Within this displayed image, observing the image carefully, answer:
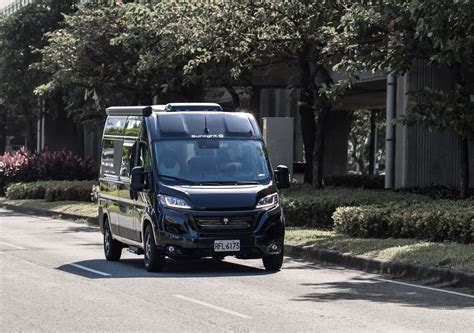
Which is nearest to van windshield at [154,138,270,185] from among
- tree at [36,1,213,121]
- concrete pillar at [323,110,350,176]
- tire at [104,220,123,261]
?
tire at [104,220,123,261]

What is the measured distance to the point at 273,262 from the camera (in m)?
16.7

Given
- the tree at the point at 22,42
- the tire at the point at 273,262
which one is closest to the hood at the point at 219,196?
the tire at the point at 273,262

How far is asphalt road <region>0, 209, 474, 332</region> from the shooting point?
10.9m

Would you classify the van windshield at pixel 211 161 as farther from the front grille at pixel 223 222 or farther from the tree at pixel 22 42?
the tree at pixel 22 42

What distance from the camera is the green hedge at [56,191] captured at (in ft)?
129

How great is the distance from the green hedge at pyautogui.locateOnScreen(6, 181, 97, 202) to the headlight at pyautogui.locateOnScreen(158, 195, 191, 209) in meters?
23.0

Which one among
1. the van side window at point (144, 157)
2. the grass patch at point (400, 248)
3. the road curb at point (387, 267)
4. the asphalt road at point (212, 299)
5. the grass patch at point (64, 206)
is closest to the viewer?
the asphalt road at point (212, 299)

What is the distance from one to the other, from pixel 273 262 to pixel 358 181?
21.4 metres

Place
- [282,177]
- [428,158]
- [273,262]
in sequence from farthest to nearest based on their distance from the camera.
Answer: [428,158], [282,177], [273,262]

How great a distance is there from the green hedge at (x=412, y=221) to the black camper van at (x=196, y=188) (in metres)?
2.93

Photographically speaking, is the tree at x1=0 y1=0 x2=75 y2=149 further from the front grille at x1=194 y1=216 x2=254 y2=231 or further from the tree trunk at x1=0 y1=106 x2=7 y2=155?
the front grille at x1=194 y1=216 x2=254 y2=231

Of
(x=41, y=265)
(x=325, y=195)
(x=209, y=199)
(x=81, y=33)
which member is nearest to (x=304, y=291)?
(x=209, y=199)

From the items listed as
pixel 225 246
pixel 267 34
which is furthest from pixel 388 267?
pixel 267 34

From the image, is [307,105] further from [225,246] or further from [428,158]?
[225,246]
